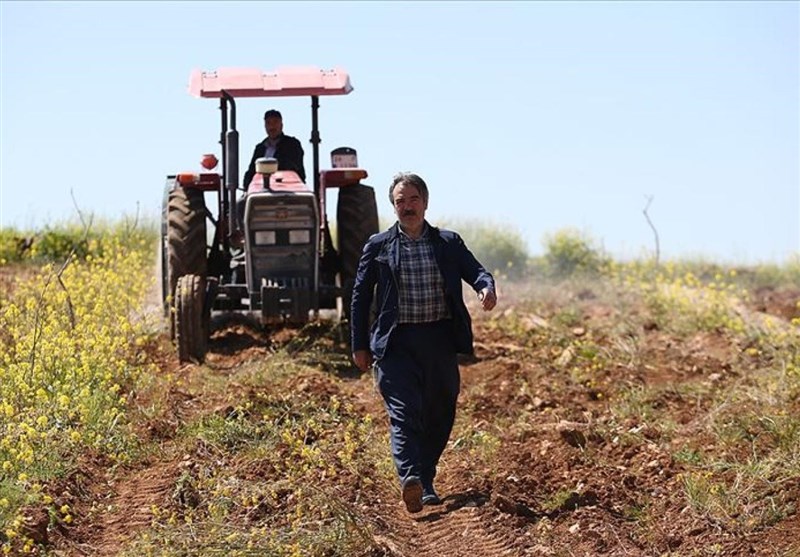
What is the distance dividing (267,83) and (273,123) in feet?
1.15

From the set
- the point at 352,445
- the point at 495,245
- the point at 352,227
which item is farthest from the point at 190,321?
the point at 495,245

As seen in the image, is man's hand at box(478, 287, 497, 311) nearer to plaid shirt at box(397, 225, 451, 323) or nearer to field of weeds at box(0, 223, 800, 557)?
plaid shirt at box(397, 225, 451, 323)

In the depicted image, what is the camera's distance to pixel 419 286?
7953mm

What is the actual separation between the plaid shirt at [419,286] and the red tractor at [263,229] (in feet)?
13.3

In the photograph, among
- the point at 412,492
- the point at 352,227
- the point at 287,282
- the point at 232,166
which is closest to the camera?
the point at 412,492

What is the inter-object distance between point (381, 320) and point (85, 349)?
2916 mm

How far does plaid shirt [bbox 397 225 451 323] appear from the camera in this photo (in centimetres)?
795

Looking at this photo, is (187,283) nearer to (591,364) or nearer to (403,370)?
(591,364)

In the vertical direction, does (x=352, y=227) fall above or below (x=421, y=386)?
above

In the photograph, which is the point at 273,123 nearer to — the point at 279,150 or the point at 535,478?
the point at 279,150

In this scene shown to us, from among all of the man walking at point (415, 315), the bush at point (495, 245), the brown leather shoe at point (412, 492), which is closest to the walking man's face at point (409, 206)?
the man walking at point (415, 315)

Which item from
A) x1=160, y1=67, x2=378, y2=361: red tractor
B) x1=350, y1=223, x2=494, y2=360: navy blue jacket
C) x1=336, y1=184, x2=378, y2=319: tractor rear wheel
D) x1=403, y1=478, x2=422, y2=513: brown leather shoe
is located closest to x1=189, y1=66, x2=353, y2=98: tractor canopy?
x1=160, y1=67, x2=378, y2=361: red tractor

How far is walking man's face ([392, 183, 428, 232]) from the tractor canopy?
202 inches

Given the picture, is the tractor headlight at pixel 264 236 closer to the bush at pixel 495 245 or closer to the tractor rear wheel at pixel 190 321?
the tractor rear wheel at pixel 190 321
